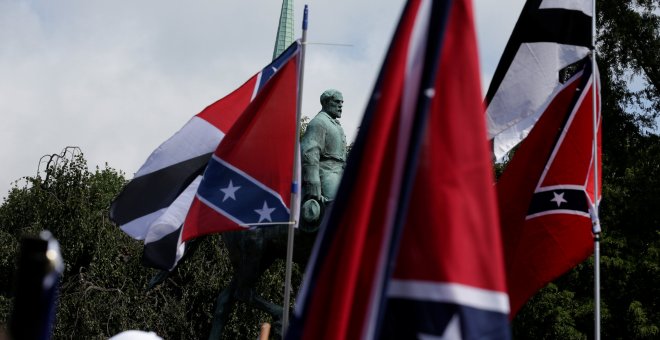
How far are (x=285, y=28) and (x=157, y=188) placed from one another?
51280 mm

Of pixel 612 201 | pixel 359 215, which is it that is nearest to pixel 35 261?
pixel 359 215

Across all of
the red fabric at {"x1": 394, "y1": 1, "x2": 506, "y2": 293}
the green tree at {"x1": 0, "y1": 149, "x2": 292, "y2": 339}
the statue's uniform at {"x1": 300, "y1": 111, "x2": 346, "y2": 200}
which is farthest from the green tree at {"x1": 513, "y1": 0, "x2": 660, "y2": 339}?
the red fabric at {"x1": 394, "y1": 1, "x2": 506, "y2": 293}

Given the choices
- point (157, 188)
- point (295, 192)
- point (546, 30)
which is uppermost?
point (546, 30)

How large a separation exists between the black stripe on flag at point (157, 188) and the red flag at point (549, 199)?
8.51ft

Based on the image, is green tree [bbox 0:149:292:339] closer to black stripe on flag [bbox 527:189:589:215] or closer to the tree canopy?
the tree canopy

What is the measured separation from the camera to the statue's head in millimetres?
9461

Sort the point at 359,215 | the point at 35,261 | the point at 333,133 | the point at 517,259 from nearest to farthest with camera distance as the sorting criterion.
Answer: the point at 35,261 < the point at 359,215 < the point at 517,259 < the point at 333,133

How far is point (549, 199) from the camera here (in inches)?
272

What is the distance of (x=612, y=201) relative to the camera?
21.1m

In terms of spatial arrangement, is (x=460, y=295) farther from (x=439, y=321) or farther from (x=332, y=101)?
(x=332, y=101)

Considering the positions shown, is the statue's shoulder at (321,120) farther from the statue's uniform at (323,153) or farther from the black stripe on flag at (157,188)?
the black stripe on flag at (157,188)

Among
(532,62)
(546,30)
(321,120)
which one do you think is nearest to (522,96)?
(532,62)

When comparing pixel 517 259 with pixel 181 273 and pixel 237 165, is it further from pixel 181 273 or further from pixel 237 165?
pixel 181 273

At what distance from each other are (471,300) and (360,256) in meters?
0.31
